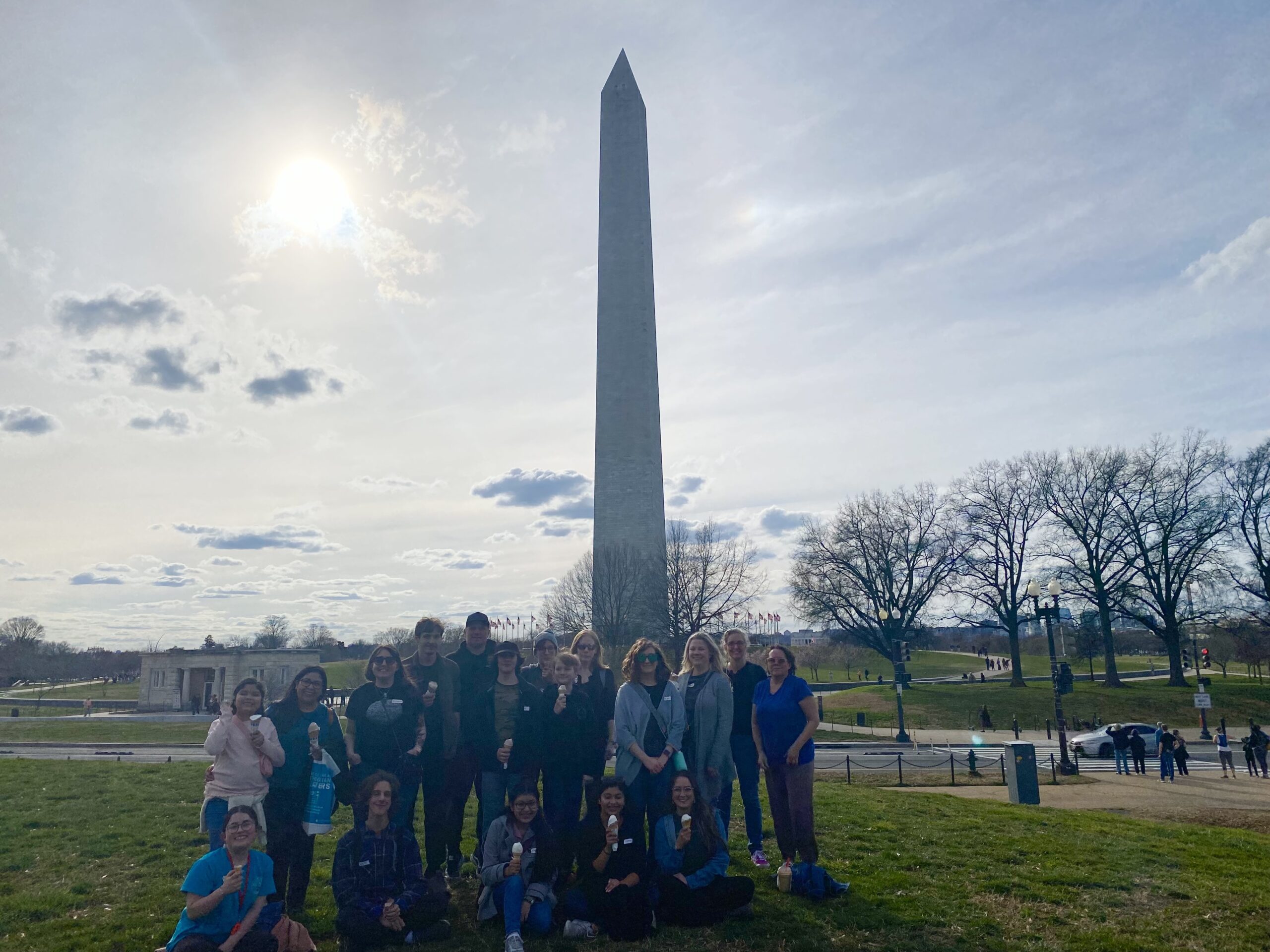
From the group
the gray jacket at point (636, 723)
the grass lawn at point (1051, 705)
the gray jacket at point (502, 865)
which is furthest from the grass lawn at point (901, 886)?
the grass lawn at point (1051, 705)

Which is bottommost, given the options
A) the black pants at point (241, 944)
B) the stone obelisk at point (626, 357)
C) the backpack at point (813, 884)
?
the backpack at point (813, 884)

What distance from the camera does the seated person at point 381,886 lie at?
19.2ft

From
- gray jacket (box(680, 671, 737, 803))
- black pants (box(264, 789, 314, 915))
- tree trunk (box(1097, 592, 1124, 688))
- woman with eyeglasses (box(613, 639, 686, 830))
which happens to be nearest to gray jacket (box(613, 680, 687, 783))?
woman with eyeglasses (box(613, 639, 686, 830))

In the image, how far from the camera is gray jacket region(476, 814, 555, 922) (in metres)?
A: 6.25

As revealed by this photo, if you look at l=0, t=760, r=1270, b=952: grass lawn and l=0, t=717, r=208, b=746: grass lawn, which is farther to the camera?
l=0, t=717, r=208, b=746: grass lawn

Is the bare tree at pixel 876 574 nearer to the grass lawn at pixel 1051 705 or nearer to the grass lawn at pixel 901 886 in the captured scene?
the grass lawn at pixel 1051 705

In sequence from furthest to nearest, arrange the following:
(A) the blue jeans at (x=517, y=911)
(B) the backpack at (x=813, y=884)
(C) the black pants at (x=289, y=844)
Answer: (B) the backpack at (x=813, y=884) → (C) the black pants at (x=289, y=844) → (A) the blue jeans at (x=517, y=911)

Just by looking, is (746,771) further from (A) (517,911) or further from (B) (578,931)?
(A) (517,911)

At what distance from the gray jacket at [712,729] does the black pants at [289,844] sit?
3336 mm

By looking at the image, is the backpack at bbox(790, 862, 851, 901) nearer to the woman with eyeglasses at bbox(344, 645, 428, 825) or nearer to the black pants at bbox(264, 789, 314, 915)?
the woman with eyeglasses at bbox(344, 645, 428, 825)

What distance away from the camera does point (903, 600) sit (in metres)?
48.0

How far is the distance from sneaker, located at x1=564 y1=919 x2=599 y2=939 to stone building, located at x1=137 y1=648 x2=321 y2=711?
49.0m

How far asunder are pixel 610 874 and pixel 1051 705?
40.0 m

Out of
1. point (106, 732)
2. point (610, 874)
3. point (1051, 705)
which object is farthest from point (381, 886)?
point (1051, 705)
